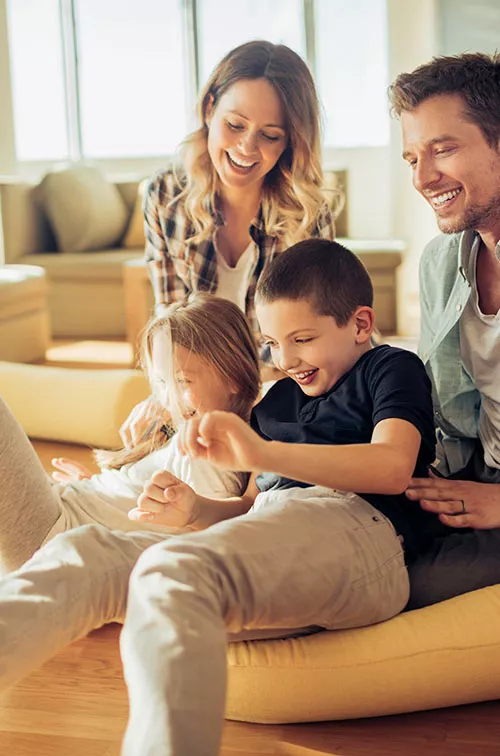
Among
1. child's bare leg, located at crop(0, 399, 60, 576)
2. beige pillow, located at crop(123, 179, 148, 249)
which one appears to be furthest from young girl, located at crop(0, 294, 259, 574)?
beige pillow, located at crop(123, 179, 148, 249)

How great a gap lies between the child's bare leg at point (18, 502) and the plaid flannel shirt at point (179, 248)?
797mm

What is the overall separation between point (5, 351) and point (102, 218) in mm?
1337

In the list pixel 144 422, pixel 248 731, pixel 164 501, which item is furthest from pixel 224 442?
pixel 144 422

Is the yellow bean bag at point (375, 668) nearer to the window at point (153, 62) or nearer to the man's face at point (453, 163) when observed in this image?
the man's face at point (453, 163)

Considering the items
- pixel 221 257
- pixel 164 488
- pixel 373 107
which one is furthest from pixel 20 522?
pixel 373 107

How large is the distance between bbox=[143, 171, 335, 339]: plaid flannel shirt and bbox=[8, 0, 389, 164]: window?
4.69 meters

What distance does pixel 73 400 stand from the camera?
3.22m

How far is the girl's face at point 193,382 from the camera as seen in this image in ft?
6.28

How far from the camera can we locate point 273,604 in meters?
1.42

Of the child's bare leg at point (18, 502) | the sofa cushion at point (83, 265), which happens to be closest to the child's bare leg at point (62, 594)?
the child's bare leg at point (18, 502)

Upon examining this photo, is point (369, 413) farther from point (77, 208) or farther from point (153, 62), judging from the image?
point (153, 62)

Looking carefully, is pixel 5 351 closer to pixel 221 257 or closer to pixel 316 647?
pixel 221 257

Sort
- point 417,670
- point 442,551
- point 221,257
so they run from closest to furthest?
point 417,670 → point 442,551 → point 221,257

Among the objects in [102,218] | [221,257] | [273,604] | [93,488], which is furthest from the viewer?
[102,218]
